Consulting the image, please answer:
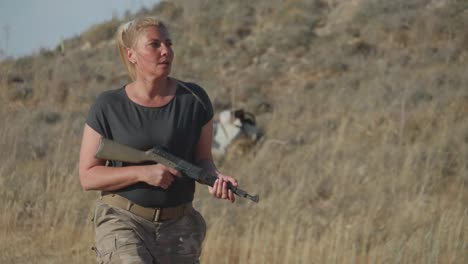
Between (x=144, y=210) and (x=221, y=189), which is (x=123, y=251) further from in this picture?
(x=221, y=189)

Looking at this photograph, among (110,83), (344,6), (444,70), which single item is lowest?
(110,83)

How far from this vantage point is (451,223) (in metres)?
5.09

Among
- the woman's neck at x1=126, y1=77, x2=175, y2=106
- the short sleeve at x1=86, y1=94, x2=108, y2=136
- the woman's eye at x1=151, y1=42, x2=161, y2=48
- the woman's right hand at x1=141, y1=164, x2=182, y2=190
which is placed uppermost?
the woman's eye at x1=151, y1=42, x2=161, y2=48

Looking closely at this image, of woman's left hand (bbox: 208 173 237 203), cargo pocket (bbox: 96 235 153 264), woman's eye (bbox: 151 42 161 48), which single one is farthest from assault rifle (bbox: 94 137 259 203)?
woman's eye (bbox: 151 42 161 48)

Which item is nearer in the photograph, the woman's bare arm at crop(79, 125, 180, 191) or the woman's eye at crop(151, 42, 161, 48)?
the woman's bare arm at crop(79, 125, 180, 191)

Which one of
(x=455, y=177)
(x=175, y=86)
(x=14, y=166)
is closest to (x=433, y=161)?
(x=455, y=177)

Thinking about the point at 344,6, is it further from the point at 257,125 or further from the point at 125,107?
the point at 125,107

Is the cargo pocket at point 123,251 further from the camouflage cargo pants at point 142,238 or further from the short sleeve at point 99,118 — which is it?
the short sleeve at point 99,118

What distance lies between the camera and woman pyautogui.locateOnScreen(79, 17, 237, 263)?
112 inches

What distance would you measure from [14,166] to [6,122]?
2.78ft

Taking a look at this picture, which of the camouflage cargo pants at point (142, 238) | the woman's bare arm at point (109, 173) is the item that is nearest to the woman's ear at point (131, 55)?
the woman's bare arm at point (109, 173)

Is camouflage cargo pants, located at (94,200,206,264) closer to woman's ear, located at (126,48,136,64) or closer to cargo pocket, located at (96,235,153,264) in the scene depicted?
cargo pocket, located at (96,235,153,264)

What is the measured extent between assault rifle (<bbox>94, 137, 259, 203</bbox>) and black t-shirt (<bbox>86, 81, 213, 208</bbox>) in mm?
67

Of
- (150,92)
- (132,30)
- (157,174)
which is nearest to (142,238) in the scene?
(157,174)
